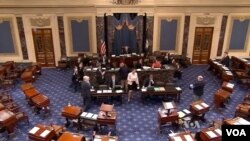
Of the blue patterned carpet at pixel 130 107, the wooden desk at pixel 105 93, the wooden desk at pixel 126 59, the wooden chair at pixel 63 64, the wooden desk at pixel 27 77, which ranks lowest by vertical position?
the blue patterned carpet at pixel 130 107

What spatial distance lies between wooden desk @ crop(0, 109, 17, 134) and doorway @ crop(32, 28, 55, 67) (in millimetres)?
6741

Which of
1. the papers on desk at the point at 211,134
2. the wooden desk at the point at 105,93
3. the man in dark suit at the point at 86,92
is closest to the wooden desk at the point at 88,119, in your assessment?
the man in dark suit at the point at 86,92

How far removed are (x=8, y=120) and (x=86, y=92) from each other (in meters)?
3.09

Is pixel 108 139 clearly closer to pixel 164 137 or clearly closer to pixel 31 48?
pixel 164 137

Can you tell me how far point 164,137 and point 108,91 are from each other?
129 inches

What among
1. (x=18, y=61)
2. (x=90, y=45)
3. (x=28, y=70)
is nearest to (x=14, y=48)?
(x=18, y=61)

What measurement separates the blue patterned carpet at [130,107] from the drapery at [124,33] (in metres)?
3.17

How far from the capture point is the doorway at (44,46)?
52.9 ft

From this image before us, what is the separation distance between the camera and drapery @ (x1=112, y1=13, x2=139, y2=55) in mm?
15781

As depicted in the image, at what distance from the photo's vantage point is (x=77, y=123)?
10484 mm

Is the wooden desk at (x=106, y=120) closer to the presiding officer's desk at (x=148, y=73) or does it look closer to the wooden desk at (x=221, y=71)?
the presiding officer's desk at (x=148, y=73)

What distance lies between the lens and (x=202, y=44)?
17.0 meters

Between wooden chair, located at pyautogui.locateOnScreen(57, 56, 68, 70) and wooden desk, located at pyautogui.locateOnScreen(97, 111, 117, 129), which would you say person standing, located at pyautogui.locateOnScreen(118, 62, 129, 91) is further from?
wooden chair, located at pyautogui.locateOnScreen(57, 56, 68, 70)

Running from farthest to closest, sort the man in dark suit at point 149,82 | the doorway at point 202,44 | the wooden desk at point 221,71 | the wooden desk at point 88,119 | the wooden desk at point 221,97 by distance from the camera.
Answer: the doorway at point 202,44
the wooden desk at point 221,71
the man in dark suit at point 149,82
the wooden desk at point 221,97
the wooden desk at point 88,119
